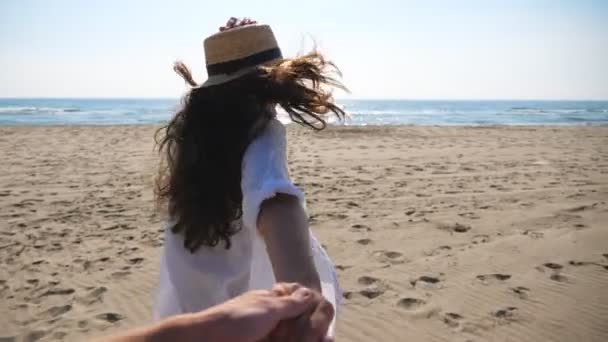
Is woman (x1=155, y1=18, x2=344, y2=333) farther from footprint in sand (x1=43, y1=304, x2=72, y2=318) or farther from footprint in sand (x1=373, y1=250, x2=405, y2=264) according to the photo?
footprint in sand (x1=373, y1=250, x2=405, y2=264)

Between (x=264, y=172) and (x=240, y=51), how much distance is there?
0.38 m

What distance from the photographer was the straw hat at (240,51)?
1.25m

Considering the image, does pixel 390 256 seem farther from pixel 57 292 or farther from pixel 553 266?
pixel 57 292

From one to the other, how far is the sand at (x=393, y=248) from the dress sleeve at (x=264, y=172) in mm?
1132

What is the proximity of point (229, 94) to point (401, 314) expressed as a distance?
2.63m

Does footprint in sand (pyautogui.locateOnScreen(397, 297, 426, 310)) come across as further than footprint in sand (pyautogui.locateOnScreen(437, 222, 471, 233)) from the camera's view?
No

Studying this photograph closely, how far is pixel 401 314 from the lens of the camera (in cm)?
340

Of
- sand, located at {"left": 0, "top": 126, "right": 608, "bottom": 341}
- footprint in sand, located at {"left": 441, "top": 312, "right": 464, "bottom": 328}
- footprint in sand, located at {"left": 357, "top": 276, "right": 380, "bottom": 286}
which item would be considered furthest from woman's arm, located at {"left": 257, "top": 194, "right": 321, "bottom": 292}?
footprint in sand, located at {"left": 357, "top": 276, "right": 380, "bottom": 286}

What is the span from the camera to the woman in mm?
1187

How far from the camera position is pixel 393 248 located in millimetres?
4660

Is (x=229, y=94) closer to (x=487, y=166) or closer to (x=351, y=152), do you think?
(x=487, y=166)

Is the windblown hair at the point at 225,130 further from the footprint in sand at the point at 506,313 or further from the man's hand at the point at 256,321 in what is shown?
the footprint in sand at the point at 506,313

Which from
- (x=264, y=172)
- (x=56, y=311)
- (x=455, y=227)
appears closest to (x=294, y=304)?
(x=264, y=172)

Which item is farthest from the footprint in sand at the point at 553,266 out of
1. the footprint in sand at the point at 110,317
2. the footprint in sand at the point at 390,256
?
the footprint in sand at the point at 110,317
